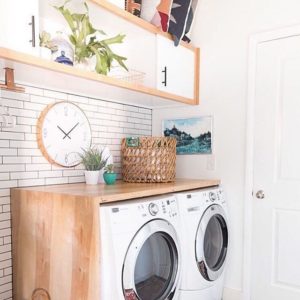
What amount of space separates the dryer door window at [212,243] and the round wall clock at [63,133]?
0.98 m

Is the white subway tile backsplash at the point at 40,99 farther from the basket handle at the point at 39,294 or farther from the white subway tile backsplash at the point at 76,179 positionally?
the basket handle at the point at 39,294

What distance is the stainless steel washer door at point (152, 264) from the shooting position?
1.55m

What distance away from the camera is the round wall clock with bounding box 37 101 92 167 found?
2012mm

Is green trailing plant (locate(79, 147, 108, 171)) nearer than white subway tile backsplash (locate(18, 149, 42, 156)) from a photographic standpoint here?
No

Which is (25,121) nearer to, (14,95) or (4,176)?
(14,95)

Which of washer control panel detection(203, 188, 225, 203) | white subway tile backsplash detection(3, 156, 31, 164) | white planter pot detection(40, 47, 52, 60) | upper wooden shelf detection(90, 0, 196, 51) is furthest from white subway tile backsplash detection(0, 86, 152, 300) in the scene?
washer control panel detection(203, 188, 225, 203)

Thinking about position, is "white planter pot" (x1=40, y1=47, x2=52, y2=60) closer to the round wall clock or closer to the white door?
the round wall clock

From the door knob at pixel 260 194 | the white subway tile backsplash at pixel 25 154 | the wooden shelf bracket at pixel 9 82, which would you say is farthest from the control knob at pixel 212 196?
the wooden shelf bracket at pixel 9 82

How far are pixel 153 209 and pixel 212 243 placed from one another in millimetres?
912

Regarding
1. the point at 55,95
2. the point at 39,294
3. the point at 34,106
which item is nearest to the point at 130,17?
the point at 55,95

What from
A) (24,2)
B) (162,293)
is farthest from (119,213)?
(24,2)

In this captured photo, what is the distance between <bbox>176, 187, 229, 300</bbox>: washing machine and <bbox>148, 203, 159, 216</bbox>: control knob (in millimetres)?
298

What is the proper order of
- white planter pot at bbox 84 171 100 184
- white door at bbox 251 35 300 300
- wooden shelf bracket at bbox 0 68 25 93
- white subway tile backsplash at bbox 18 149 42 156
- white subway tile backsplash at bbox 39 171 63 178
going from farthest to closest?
white door at bbox 251 35 300 300 → white planter pot at bbox 84 171 100 184 → white subway tile backsplash at bbox 39 171 63 178 → white subway tile backsplash at bbox 18 149 42 156 → wooden shelf bracket at bbox 0 68 25 93

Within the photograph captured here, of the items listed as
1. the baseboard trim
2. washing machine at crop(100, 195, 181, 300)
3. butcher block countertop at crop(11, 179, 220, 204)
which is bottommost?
the baseboard trim
